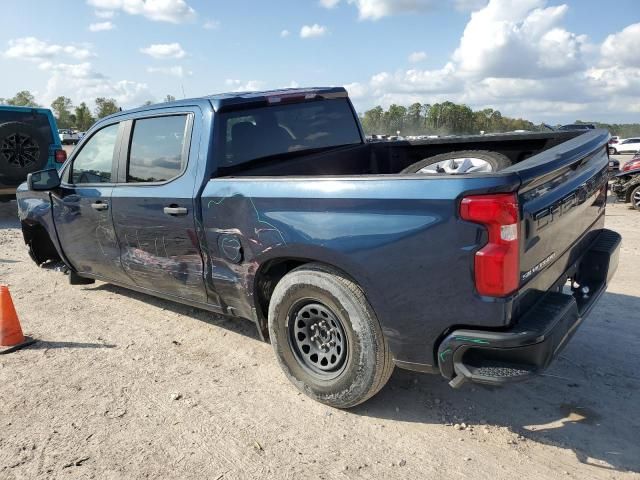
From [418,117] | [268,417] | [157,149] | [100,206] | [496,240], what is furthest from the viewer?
[418,117]

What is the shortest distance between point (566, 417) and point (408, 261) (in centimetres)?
145

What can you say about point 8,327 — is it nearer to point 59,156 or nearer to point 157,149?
point 157,149

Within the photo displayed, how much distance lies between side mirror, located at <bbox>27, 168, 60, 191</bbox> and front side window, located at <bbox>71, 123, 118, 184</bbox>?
0.15m

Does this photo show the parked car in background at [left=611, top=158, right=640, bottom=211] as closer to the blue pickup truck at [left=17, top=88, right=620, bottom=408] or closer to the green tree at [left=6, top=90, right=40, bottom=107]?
the blue pickup truck at [left=17, top=88, right=620, bottom=408]

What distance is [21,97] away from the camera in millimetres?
105500

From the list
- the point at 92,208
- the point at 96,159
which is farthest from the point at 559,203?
the point at 96,159

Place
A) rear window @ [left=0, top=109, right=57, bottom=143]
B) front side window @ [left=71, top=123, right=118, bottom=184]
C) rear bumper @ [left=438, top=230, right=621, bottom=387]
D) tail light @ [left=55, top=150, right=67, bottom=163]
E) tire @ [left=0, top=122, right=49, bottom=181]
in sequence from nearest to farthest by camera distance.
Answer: rear bumper @ [left=438, top=230, right=621, bottom=387] → front side window @ [left=71, top=123, right=118, bottom=184] → tire @ [left=0, top=122, right=49, bottom=181] → rear window @ [left=0, top=109, right=57, bottom=143] → tail light @ [left=55, top=150, right=67, bottom=163]

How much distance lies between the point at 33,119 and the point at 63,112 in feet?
377

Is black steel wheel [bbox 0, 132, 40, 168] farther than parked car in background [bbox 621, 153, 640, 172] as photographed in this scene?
No

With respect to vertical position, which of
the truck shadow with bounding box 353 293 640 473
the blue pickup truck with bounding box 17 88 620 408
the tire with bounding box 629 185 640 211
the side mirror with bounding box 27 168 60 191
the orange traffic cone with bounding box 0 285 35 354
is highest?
the side mirror with bounding box 27 168 60 191

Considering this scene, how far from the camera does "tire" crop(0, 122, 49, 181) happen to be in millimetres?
9461

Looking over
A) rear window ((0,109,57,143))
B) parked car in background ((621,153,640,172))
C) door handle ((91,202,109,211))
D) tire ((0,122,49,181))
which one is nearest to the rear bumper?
door handle ((91,202,109,211))

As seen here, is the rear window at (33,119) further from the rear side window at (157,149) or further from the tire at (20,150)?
the rear side window at (157,149)

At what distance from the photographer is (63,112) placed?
362ft
